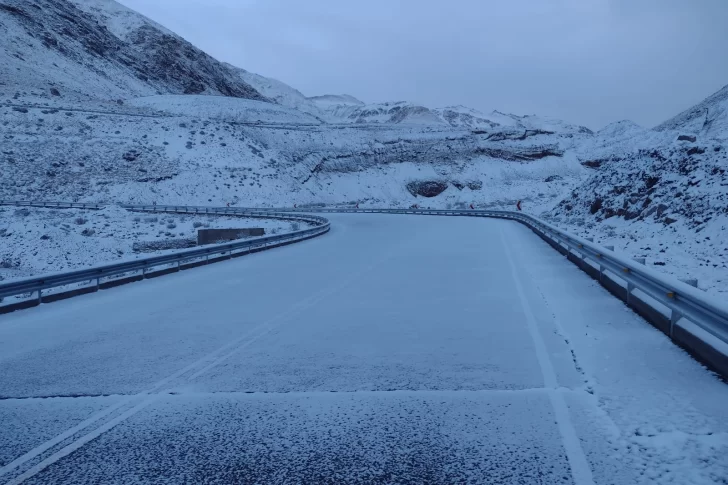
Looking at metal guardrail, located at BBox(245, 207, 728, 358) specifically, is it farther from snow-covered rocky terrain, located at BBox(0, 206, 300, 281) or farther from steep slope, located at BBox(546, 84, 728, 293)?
snow-covered rocky terrain, located at BBox(0, 206, 300, 281)

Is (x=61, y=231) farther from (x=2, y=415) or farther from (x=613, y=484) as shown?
(x=613, y=484)

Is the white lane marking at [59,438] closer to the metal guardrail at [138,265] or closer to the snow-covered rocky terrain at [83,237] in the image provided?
the metal guardrail at [138,265]

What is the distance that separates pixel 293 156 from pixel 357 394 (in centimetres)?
7945

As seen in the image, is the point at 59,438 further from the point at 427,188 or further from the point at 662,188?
the point at 427,188

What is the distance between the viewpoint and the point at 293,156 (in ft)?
274

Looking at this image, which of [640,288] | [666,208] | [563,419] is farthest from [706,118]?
[563,419]

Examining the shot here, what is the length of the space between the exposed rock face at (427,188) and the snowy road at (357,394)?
69.8m

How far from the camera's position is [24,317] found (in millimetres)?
10250

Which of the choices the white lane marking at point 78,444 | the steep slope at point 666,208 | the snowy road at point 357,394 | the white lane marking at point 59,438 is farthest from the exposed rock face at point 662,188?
the white lane marking at point 59,438

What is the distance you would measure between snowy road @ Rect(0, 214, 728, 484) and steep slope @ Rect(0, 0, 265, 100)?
3221 inches

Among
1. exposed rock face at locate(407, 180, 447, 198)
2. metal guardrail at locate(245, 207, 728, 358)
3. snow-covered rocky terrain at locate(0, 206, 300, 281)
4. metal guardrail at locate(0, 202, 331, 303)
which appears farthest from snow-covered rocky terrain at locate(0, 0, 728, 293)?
metal guardrail at locate(0, 202, 331, 303)

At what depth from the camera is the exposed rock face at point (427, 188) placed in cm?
8044

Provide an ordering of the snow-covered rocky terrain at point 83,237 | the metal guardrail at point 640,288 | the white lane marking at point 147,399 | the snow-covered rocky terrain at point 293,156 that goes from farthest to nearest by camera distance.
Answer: the snow-covered rocky terrain at point 293,156, the snow-covered rocky terrain at point 83,237, the metal guardrail at point 640,288, the white lane marking at point 147,399

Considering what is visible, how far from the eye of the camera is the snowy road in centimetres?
406
